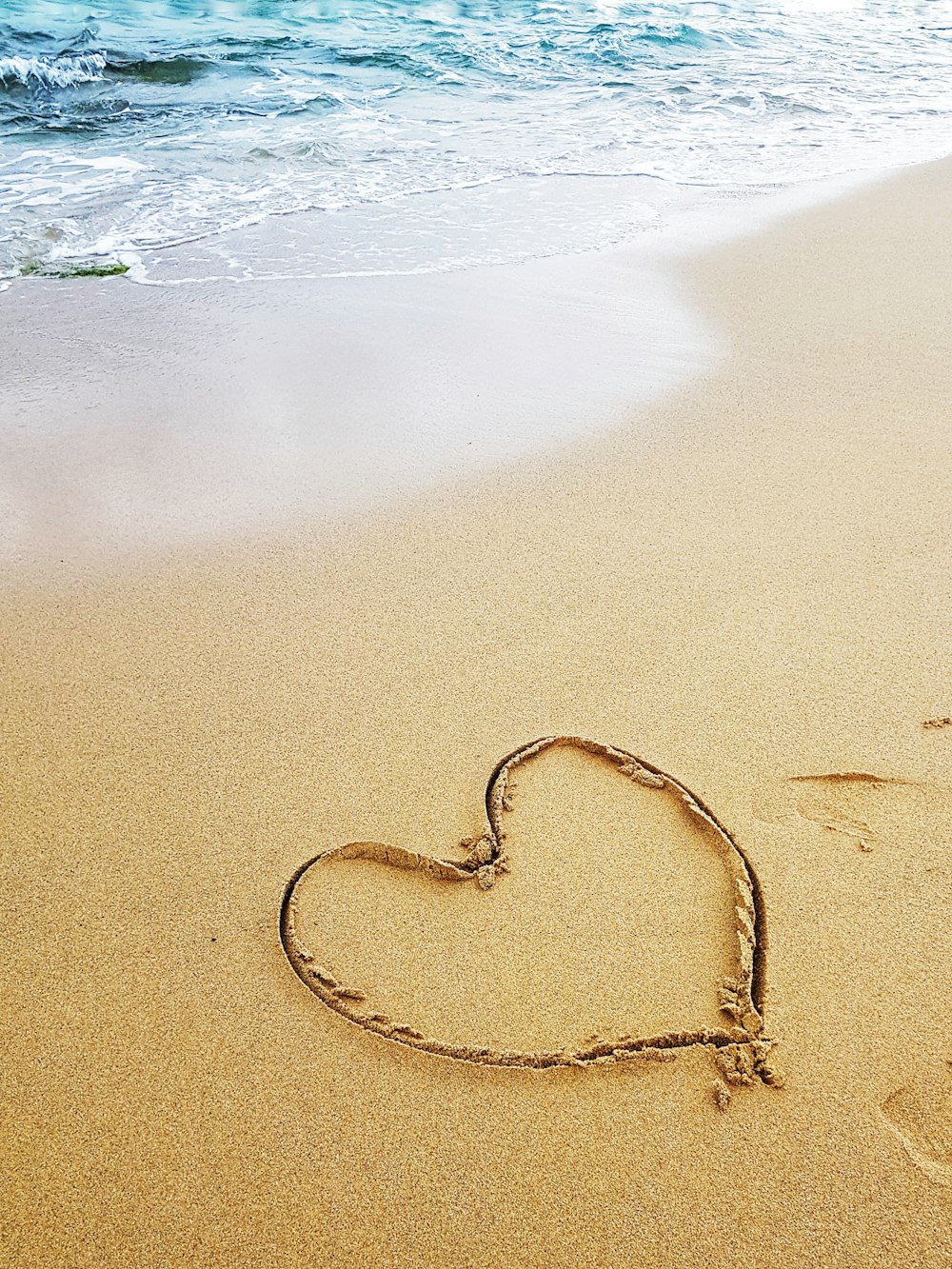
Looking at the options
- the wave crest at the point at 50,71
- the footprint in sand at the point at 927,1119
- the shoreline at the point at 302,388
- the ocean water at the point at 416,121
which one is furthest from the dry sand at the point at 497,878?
the wave crest at the point at 50,71

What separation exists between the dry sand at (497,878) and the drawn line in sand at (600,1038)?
2 centimetres

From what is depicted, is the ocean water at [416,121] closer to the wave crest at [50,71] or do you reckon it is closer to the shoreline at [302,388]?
the wave crest at [50,71]

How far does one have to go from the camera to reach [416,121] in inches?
310

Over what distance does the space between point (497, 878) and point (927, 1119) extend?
2.81ft

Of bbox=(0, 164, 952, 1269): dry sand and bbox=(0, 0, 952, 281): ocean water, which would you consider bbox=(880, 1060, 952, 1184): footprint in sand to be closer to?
bbox=(0, 164, 952, 1269): dry sand

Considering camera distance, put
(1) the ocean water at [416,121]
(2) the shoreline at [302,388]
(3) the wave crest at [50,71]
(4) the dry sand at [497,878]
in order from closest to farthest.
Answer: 1. (4) the dry sand at [497,878]
2. (2) the shoreline at [302,388]
3. (1) the ocean water at [416,121]
4. (3) the wave crest at [50,71]

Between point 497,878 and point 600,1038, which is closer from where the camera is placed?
point 600,1038

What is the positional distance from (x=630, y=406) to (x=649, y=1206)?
287 cm

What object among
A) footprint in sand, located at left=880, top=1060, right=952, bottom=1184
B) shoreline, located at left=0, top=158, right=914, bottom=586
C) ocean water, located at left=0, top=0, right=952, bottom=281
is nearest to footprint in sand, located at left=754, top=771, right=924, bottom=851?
footprint in sand, located at left=880, top=1060, right=952, bottom=1184

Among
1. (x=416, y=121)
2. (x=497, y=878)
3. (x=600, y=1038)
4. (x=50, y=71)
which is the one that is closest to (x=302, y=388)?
(x=497, y=878)

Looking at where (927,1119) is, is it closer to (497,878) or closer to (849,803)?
(849,803)

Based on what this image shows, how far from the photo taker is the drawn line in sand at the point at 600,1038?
1.59 m

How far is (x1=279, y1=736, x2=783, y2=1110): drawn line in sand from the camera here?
5.20 ft

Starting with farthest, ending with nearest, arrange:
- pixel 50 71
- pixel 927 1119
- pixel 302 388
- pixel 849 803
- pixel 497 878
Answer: pixel 50 71, pixel 302 388, pixel 849 803, pixel 497 878, pixel 927 1119
